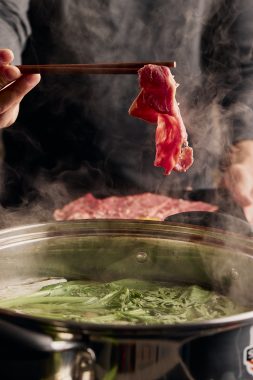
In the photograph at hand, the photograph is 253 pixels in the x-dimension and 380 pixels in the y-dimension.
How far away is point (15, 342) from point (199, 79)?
139 inches

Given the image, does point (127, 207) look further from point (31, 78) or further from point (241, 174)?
point (31, 78)

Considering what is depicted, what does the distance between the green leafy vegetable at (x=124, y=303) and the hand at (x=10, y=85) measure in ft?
2.68

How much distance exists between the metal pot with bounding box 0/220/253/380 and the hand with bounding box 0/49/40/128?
22.5 inches

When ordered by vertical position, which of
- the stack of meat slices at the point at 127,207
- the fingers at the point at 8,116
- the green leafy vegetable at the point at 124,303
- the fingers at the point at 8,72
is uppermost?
the fingers at the point at 8,72

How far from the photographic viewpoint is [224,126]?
4.01m

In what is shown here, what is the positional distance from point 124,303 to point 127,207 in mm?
1883

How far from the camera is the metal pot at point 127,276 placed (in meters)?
1.10

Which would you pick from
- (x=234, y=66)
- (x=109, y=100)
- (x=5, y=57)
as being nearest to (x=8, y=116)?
(x=5, y=57)

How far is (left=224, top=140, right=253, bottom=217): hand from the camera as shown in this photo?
10.9 feet

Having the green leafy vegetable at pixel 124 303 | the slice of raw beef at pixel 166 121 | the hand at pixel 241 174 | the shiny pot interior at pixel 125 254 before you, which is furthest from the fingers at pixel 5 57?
the hand at pixel 241 174

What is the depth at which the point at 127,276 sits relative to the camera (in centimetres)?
228

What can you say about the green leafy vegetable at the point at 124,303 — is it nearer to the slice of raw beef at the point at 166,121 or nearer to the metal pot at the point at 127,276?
the metal pot at the point at 127,276

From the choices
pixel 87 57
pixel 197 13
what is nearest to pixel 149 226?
pixel 87 57

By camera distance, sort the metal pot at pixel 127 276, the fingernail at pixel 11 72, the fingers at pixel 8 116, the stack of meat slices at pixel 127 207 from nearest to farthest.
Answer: the metal pot at pixel 127 276
the fingernail at pixel 11 72
the fingers at pixel 8 116
the stack of meat slices at pixel 127 207
